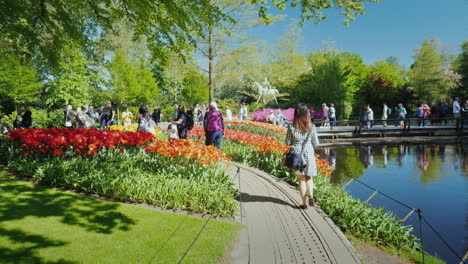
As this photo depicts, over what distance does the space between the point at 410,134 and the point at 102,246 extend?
23057 millimetres

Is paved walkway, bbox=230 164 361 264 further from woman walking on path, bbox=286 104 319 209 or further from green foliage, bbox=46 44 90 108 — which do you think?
green foliage, bbox=46 44 90 108

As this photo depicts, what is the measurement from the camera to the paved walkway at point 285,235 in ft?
11.2

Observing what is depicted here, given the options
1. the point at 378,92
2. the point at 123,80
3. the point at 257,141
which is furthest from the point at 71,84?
the point at 378,92

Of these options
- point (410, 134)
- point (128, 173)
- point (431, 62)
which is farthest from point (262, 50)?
point (431, 62)

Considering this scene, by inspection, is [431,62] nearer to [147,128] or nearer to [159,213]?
[147,128]

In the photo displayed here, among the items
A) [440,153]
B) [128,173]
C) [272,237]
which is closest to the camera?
[272,237]

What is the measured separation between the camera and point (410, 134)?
68.4 feet

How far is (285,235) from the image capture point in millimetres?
3990

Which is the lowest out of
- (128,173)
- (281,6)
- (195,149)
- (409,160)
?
(409,160)

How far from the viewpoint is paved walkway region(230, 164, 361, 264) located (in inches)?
135

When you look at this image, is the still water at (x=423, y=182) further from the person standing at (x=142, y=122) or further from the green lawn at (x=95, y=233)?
the person standing at (x=142, y=122)

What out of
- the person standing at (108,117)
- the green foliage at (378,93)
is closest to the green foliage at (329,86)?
the green foliage at (378,93)

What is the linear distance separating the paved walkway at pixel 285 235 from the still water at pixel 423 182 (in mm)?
2173

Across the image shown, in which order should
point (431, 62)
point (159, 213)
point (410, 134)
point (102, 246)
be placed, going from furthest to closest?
1. point (431, 62)
2. point (410, 134)
3. point (159, 213)
4. point (102, 246)
